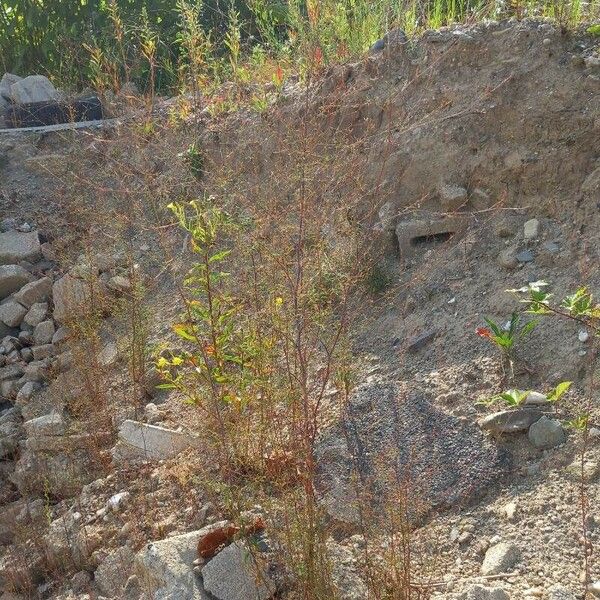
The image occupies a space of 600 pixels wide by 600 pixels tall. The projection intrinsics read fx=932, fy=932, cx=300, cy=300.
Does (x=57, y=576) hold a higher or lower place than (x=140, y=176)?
lower

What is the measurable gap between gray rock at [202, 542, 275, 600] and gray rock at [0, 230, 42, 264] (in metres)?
3.85

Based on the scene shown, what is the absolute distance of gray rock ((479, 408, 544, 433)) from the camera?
11.4 ft

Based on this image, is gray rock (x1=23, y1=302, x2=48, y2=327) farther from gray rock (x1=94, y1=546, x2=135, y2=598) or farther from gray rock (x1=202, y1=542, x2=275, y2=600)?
gray rock (x1=202, y1=542, x2=275, y2=600)

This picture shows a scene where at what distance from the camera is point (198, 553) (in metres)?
3.17

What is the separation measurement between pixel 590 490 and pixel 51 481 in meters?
2.55

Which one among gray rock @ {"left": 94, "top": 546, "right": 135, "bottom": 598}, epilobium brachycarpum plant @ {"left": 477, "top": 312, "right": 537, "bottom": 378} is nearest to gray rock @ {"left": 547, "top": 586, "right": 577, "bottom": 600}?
epilobium brachycarpum plant @ {"left": 477, "top": 312, "right": 537, "bottom": 378}

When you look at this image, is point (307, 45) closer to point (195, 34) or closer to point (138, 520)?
point (195, 34)

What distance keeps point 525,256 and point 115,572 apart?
89.6 inches

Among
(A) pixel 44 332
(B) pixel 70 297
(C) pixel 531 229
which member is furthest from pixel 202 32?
(C) pixel 531 229

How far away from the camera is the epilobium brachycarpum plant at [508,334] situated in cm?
370

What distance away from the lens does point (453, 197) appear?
471 centimetres

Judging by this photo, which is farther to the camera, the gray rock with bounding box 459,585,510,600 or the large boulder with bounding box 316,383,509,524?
the large boulder with bounding box 316,383,509,524

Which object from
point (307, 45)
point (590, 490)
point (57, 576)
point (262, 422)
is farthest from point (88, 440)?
point (590, 490)

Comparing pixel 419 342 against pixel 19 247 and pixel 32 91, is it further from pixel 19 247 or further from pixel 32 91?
pixel 32 91
